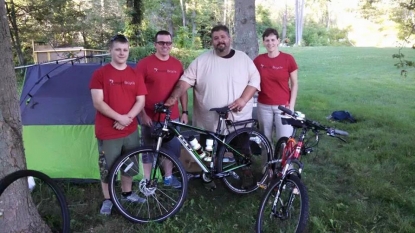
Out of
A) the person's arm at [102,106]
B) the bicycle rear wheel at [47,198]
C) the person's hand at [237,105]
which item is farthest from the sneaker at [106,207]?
the person's hand at [237,105]

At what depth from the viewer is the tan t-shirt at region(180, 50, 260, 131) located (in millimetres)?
3732

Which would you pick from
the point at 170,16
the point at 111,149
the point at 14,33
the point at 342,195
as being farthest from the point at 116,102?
the point at 170,16

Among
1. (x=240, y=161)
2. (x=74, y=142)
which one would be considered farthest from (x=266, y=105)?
(x=74, y=142)

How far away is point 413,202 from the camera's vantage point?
145 inches

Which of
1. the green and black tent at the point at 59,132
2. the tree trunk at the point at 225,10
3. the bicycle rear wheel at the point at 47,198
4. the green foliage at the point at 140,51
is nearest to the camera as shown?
the bicycle rear wheel at the point at 47,198

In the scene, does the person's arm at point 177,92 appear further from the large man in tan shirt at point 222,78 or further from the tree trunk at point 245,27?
the tree trunk at point 245,27

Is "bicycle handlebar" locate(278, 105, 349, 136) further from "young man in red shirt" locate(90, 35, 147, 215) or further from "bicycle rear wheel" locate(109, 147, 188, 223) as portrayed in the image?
"young man in red shirt" locate(90, 35, 147, 215)

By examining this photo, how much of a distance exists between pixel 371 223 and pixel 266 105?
1.55 metres

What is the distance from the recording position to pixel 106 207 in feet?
11.2

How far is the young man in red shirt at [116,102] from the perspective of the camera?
10.1 ft

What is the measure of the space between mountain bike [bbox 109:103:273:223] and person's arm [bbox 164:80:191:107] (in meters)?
0.24

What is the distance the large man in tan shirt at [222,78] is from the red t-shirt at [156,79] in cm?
9

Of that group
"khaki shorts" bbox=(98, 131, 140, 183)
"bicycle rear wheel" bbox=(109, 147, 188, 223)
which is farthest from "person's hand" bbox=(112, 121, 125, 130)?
"bicycle rear wheel" bbox=(109, 147, 188, 223)

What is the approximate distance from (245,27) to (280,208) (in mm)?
3574
